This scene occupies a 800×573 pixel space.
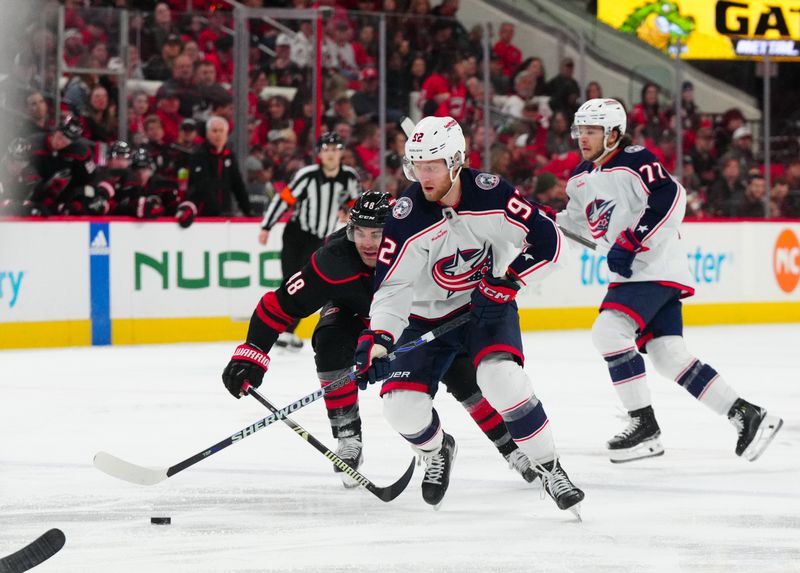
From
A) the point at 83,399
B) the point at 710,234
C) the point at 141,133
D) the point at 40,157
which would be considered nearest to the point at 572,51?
the point at 710,234

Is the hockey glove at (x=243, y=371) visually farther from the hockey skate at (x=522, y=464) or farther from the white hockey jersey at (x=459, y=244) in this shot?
the hockey skate at (x=522, y=464)

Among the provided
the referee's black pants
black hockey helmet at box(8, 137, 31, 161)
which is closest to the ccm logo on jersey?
the referee's black pants

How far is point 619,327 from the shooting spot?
4273 mm

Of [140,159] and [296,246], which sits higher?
[140,159]

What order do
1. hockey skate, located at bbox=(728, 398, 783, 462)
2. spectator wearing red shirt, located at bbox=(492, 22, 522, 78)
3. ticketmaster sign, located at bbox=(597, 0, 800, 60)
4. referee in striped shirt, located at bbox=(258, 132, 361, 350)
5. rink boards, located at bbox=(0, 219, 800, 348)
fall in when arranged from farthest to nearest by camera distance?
ticketmaster sign, located at bbox=(597, 0, 800, 60)
spectator wearing red shirt, located at bbox=(492, 22, 522, 78)
rink boards, located at bbox=(0, 219, 800, 348)
referee in striped shirt, located at bbox=(258, 132, 361, 350)
hockey skate, located at bbox=(728, 398, 783, 462)

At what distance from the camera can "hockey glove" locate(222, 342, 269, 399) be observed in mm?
3393

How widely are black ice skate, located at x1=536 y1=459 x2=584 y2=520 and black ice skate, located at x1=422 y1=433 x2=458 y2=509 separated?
0.30 meters

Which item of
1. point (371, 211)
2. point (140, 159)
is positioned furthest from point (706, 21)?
point (371, 211)

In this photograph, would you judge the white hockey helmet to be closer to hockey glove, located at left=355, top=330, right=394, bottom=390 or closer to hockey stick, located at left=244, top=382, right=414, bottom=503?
hockey glove, located at left=355, top=330, right=394, bottom=390

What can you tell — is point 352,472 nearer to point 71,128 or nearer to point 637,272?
point 637,272

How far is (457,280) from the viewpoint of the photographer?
3.41 metres

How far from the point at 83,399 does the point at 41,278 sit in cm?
222

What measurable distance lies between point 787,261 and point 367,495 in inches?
260

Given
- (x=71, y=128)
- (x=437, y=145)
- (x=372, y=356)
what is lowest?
(x=372, y=356)
